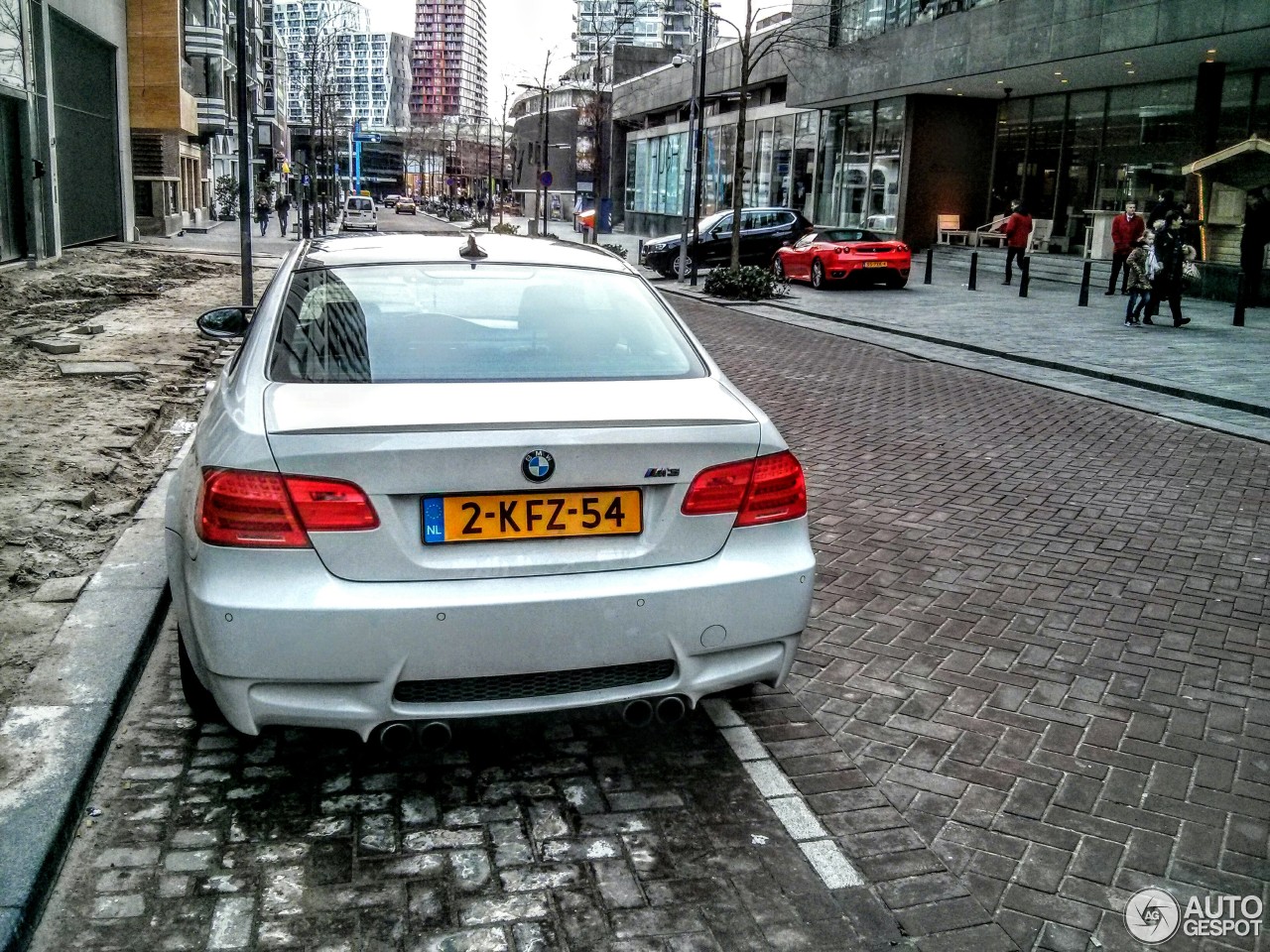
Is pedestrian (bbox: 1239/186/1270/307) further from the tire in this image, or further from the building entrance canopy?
the tire

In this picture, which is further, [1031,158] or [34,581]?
[1031,158]

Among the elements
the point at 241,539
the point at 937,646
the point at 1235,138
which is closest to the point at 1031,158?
the point at 1235,138

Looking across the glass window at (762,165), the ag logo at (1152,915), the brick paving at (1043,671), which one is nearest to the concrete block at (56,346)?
the brick paving at (1043,671)

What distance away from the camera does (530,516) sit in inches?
122

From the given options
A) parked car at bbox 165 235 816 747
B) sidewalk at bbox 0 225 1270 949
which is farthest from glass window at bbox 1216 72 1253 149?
parked car at bbox 165 235 816 747

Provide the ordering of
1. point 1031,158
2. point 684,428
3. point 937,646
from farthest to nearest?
point 1031,158
point 937,646
point 684,428

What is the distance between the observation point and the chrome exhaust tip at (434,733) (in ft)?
10.2

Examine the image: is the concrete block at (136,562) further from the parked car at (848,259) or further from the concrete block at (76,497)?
the parked car at (848,259)

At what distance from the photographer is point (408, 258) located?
4.22 meters

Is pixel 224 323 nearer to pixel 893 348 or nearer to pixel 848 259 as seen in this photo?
pixel 893 348

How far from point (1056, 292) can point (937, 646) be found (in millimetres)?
21789

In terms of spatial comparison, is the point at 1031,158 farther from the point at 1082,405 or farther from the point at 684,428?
the point at 684,428

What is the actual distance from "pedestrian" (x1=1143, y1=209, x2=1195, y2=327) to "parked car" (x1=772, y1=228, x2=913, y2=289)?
7781mm

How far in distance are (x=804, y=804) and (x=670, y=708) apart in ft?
1.62
